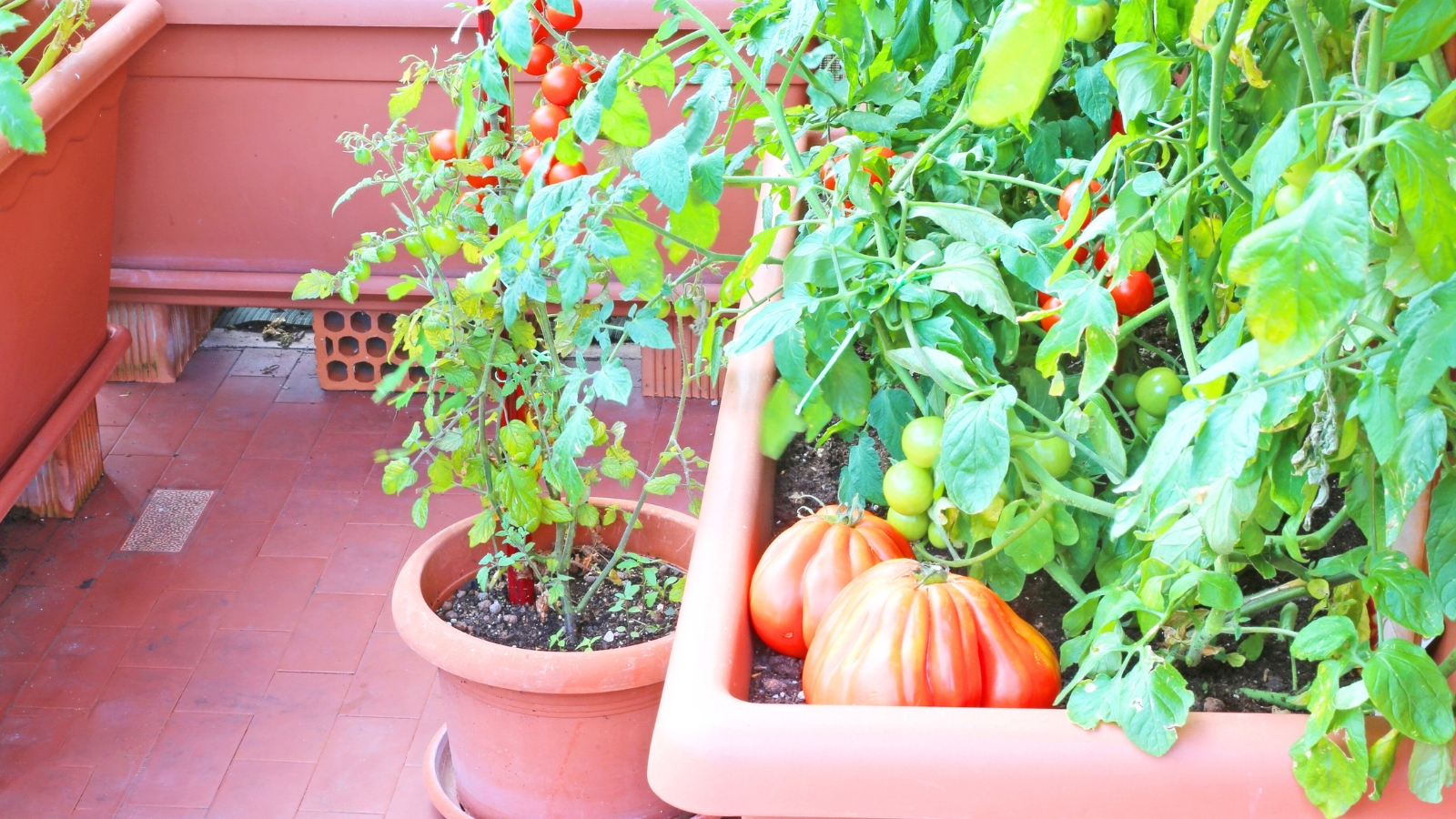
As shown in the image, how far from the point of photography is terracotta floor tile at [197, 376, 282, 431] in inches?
100

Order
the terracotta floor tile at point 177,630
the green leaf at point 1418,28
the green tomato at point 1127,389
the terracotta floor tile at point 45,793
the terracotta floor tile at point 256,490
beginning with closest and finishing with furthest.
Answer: the green leaf at point 1418,28
the green tomato at point 1127,389
the terracotta floor tile at point 45,793
the terracotta floor tile at point 177,630
the terracotta floor tile at point 256,490

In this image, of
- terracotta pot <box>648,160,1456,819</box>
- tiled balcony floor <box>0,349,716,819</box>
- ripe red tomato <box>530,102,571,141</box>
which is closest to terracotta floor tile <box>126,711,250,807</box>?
tiled balcony floor <box>0,349,716,819</box>

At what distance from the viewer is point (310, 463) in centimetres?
241

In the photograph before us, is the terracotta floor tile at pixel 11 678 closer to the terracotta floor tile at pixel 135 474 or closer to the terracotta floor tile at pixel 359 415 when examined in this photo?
the terracotta floor tile at pixel 135 474

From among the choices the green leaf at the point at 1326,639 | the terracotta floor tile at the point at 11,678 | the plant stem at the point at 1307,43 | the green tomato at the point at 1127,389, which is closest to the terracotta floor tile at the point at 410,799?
the terracotta floor tile at the point at 11,678

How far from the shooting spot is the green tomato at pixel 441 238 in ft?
4.06

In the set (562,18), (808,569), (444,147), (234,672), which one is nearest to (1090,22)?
(808,569)

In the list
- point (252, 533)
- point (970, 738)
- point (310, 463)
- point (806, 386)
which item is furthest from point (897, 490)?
point (310, 463)

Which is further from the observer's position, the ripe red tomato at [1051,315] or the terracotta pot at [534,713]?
the terracotta pot at [534,713]

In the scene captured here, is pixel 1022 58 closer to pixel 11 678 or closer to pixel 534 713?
pixel 534 713

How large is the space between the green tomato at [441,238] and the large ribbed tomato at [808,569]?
1.64ft

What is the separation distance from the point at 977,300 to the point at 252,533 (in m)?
1.75

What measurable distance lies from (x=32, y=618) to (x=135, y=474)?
0.45 m

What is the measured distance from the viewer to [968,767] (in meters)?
0.67
